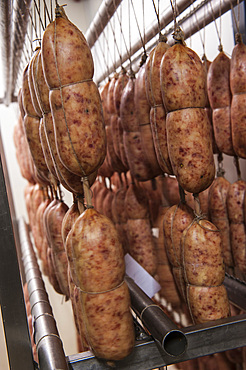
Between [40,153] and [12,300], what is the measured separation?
1.71 feet

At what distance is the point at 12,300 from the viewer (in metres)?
1.12

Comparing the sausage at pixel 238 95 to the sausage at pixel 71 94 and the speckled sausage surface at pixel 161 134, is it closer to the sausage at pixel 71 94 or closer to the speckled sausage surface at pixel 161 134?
the speckled sausage surface at pixel 161 134

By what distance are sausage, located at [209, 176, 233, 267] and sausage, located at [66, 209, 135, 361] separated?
67 centimetres

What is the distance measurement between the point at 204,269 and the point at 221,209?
50cm

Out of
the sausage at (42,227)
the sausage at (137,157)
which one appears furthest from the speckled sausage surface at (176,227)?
the sausage at (42,227)

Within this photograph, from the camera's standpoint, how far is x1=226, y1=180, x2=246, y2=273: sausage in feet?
5.05

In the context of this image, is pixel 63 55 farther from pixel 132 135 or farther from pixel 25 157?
pixel 25 157

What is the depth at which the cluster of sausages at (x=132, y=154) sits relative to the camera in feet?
3.32

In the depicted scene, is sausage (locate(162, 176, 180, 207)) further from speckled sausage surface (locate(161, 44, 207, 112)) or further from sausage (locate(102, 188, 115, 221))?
speckled sausage surface (locate(161, 44, 207, 112))

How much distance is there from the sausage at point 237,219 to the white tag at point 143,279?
33 centimetres

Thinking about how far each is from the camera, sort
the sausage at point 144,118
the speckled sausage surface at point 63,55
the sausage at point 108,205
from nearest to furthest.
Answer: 1. the speckled sausage surface at point 63,55
2. the sausage at point 144,118
3. the sausage at point 108,205

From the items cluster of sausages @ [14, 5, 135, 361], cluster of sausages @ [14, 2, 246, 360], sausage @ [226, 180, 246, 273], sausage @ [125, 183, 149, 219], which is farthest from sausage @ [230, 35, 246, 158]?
cluster of sausages @ [14, 5, 135, 361]

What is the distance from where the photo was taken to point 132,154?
4.91 feet

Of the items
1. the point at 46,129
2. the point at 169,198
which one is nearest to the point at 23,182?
the point at 169,198
